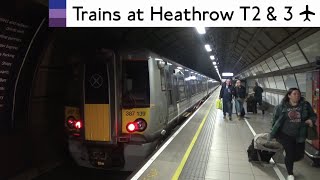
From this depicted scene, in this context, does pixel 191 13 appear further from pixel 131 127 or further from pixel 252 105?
pixel 252 105

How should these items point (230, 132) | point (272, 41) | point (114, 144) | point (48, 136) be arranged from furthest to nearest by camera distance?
1. point (272, 41)
2. point (230, 132)
3. point (48, 136)
4. point (114, 144)

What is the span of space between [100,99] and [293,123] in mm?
3447

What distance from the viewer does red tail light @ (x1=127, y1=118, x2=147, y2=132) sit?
6.00 m

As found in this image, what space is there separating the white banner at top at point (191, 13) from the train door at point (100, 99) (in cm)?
175

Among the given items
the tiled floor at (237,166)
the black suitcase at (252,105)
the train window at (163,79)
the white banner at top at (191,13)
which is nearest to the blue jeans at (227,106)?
the black suitcase at (252,105)

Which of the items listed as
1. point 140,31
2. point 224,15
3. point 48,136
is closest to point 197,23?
point 224,15

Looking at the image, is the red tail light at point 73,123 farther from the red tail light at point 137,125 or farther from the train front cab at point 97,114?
the red tail light at point 137,125

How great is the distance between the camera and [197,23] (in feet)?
14.4

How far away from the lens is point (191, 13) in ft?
14.5

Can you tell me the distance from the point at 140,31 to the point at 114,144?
6.40 meters

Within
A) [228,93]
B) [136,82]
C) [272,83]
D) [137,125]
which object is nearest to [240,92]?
[228,93]

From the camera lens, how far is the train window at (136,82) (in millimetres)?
6090

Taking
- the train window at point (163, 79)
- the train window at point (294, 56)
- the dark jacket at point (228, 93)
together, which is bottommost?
the dark jacket at point (228, 93)

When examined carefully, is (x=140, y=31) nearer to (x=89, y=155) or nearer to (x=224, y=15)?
(x=89, y=155)
